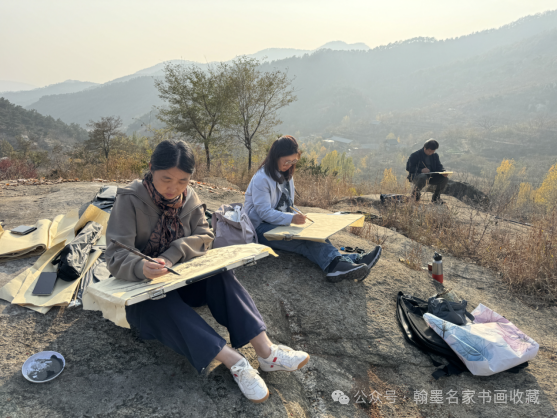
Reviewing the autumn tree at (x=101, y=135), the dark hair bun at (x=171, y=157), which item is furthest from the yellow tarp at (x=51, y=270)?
the autumn tree at (x=101, y=135)

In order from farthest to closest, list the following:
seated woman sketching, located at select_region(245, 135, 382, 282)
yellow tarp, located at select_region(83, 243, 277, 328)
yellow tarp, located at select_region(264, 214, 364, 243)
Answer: seated woman sketching, located at select_region(245, 135, 382, 282), yellow tarp, located at select_region(264, 214, 364, 243), yellow tarp, located at select_region(83, 243, 277, 328)

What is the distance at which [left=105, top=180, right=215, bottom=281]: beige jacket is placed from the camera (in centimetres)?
171

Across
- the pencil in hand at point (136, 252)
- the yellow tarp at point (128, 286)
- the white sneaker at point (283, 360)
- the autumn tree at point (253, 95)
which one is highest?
the autumn tree at point (253, 95)

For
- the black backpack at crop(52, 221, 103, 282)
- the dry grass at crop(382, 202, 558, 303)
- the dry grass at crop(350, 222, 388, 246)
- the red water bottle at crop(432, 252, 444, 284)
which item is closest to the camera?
the black backpack at crop(52, 221, 103, 282)

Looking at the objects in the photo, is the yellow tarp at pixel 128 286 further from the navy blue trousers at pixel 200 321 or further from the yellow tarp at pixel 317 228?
the yellow tarp at pixel 317 228

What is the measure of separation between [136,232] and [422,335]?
2105 millimetres

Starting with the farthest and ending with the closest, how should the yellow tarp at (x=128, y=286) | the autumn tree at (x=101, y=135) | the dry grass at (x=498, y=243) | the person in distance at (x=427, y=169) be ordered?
the autumn tree at (x=101, y=135), the person in distance at (x=427, y=169), the dry grass at (x=498, y=243), the yellow tarp at (x=128, y=286)

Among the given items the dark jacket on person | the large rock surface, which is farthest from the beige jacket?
the dark jacket on person

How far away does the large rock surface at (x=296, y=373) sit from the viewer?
162cm

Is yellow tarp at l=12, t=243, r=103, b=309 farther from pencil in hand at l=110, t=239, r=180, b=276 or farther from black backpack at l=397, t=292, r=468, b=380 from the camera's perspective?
black backpack at l=397, t=292, r=468, b=380

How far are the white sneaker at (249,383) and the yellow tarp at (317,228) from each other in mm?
1283

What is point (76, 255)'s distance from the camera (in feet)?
9.05

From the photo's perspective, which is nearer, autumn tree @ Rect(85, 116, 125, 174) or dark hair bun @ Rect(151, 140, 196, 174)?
dark hair bun @ Rect(151, 140, 196, 174)

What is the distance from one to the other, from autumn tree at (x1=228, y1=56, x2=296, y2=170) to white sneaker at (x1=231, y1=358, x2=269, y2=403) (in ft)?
42.7
